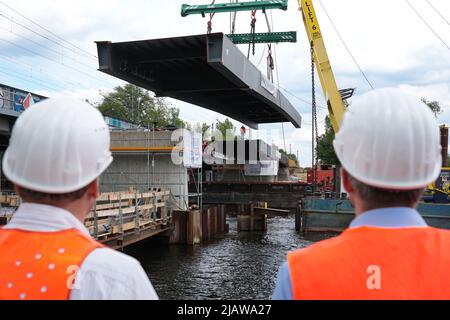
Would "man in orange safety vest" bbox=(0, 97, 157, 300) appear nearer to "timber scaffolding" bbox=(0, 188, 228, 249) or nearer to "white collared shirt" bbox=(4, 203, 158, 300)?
"white collared shirt" bbox=(4, 203, 158, 300)

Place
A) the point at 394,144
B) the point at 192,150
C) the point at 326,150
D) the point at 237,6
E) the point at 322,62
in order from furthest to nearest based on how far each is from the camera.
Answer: the point at 326,150, the point at 322,62, the point at 192,150, the point at 237,6, the point at 394,144

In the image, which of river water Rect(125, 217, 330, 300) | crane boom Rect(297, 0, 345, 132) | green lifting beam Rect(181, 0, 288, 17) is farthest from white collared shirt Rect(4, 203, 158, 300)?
crane boom Rect(297, 0, 345, 132)

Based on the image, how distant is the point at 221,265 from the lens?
1773 centimetres

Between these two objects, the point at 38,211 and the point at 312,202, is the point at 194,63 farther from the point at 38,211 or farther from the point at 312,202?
the point at 38,211

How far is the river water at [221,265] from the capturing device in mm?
13969

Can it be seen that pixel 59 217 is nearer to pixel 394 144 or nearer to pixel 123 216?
pixel 394 144

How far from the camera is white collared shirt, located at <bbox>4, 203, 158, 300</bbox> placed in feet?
5.20

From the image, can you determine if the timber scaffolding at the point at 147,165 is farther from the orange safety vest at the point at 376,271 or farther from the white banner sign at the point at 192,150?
the orange safety vest at the point at 376,271

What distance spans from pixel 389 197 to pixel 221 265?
16.6 meters

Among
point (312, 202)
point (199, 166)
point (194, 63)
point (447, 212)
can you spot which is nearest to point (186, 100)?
point (194, 63)

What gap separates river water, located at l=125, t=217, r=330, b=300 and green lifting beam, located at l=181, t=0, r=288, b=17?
37.4 feet

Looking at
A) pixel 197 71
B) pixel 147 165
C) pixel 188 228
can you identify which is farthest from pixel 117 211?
pixel 147 165

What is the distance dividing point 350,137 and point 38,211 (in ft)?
4.16

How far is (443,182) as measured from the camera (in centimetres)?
2225
